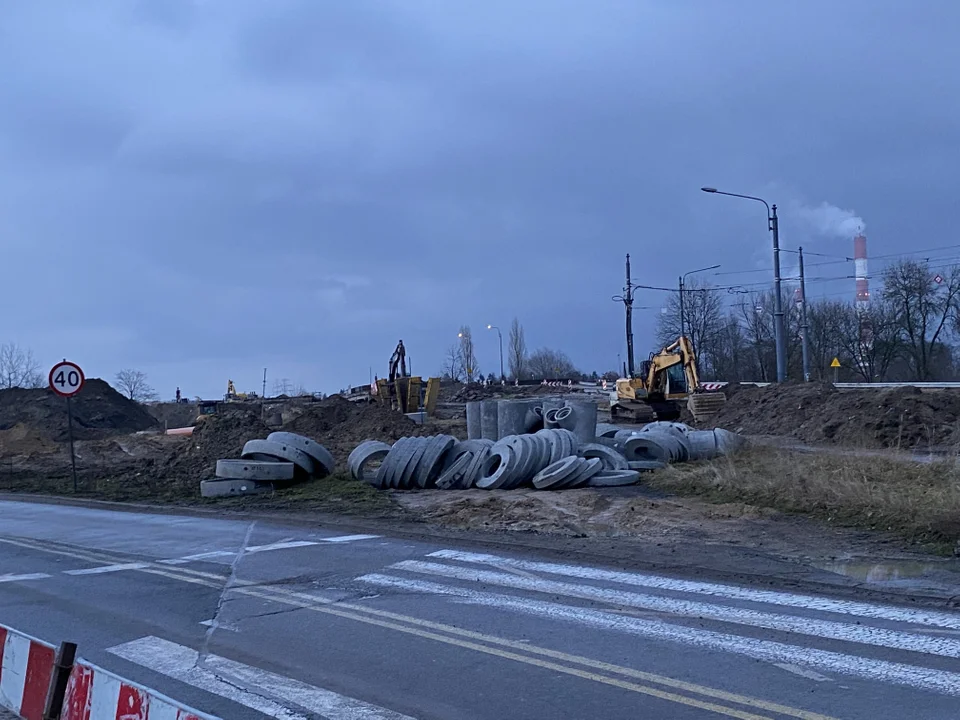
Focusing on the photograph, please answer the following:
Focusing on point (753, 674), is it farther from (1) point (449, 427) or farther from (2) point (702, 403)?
(1) point (449, 427)

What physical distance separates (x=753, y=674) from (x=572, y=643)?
4.91 feet

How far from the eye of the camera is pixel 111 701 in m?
4.41

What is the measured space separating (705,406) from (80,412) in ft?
119

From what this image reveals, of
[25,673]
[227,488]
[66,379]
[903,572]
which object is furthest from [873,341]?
[25,673]

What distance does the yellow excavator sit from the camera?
38.2 metres

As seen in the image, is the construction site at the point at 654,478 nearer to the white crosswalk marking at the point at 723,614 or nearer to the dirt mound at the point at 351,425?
the dirt mound at the point at 351,425

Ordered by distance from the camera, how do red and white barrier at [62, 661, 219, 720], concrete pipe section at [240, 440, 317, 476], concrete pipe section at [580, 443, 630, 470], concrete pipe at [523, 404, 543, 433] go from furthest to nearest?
concrete pipe at [523, 404, 543, 433]
concrete pipe section at [240, 440, 317, 476]
concrete pipe section at [580, 443, 630, 470]
red and white barrier at [62, 661, 219, 720]

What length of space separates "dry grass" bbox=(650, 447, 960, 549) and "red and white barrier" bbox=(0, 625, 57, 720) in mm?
10182

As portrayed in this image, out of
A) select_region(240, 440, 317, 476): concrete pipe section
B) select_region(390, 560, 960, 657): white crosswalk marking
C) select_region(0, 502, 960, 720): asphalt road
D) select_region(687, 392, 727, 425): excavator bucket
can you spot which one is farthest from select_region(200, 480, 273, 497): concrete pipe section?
select_region(687, 392, 727, 425): excavator bucket

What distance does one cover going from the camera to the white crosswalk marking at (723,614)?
270 inches

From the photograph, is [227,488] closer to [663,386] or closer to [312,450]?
[312,450]

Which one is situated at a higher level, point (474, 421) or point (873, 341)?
point (873, 341)

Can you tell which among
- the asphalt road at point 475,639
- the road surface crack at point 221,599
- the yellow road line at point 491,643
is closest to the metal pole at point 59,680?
the asphalt road at point 475,639

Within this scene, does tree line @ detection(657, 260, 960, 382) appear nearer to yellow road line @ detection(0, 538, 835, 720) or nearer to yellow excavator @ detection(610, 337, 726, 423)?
yellow excavator @ detection(610, 337, 726, 423)
